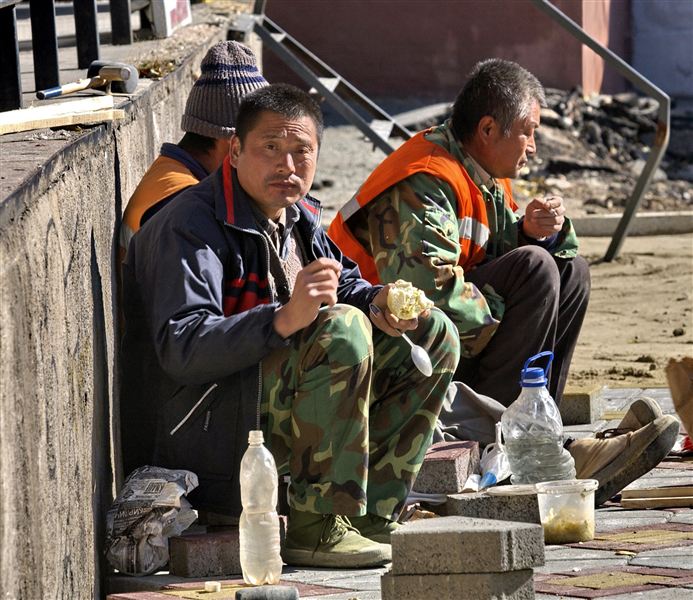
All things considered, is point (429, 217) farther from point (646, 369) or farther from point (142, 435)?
point (646, 369)

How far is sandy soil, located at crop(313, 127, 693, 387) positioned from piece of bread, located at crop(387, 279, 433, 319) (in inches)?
145

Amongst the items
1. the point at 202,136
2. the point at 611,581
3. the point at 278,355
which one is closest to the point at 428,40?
the point at 202,136

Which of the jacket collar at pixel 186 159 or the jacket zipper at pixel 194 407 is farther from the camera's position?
the jacket collar at pixel 186 159

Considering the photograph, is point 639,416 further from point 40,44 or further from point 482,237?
point 40,44

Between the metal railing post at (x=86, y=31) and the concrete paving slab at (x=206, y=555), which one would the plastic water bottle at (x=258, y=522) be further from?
the metal railing post at (x=86, y=31)

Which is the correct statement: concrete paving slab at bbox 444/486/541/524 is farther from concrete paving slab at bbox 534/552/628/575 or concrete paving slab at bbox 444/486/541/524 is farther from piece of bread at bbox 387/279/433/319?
piece of bread at bbox 387/279/433/319

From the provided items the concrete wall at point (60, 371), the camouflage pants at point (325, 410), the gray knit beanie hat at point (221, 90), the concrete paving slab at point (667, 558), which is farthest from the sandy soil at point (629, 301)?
the concrete wall at point (60, 371)

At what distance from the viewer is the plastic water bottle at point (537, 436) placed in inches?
196

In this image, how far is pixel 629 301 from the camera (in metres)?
11.1

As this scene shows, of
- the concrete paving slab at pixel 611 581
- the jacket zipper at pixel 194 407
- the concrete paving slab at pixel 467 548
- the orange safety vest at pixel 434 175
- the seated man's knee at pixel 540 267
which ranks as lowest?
the concrete paving slab at pixel 611 581

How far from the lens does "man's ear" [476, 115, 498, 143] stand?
5738mm

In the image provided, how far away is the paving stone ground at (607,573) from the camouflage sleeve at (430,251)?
96cm

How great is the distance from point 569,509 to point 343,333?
0.98 metres

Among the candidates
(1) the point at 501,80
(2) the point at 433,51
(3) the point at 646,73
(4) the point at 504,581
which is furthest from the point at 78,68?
(3) the point at 646,73
